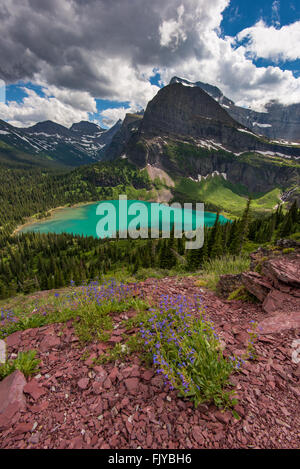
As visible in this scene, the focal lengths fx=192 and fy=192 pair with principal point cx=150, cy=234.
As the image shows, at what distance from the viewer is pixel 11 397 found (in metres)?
3.63

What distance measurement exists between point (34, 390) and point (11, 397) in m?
0.38

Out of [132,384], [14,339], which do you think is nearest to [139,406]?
[132,384]

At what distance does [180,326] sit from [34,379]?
3.35 m

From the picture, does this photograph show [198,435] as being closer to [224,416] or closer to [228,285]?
[224,416]

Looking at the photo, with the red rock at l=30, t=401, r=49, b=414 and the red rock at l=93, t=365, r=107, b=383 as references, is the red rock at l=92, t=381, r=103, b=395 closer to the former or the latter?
the red rock at l=93, t=365, r=107, b=383

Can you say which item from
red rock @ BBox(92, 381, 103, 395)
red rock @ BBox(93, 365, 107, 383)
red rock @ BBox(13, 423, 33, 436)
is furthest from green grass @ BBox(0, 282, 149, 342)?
red rock @ BBox(13, 423, 33, 436)

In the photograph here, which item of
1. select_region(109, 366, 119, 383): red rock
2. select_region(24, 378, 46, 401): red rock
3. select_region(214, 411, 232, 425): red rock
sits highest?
select_region(214, 411, 232, 425): red rock

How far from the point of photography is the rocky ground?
9.20 feet

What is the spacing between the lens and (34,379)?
408 centimetres

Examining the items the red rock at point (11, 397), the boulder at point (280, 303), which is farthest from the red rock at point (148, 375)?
the boulder at point (280, 303)

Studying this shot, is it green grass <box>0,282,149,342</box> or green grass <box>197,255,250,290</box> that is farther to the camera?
green grass <box>197,255,250,290</box>

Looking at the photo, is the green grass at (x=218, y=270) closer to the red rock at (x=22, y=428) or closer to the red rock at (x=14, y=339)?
the red rock at (x=14, y=339)
